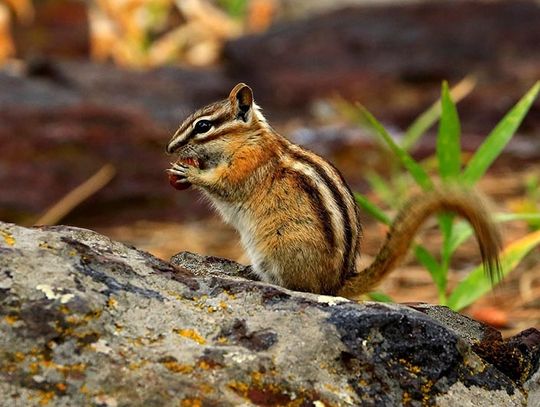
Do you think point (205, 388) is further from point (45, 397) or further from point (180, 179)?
point (180, 179)

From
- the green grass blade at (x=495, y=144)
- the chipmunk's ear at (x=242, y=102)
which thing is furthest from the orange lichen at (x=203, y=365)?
the green grass blade at (x=495, y=144)

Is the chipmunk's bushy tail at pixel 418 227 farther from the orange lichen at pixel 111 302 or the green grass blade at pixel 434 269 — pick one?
the orange lichen at pixel 111 302

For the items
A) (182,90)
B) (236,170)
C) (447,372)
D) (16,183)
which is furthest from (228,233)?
(447,372)

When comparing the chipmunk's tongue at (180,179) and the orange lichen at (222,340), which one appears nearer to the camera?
the orange lichen at (222,340)

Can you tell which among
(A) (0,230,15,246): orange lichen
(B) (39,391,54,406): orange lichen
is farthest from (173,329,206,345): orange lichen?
(A) (0,230,15,246): orange lichen

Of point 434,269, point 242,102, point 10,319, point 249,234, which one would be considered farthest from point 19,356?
point 434,269
